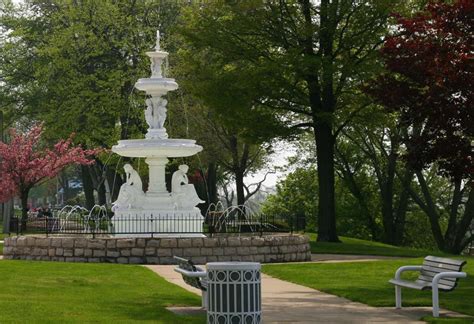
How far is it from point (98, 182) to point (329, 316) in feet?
149

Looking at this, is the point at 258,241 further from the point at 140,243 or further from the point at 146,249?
the point at 140,243

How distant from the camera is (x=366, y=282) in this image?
70.1ft

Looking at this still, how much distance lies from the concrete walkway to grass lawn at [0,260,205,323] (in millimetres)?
1233

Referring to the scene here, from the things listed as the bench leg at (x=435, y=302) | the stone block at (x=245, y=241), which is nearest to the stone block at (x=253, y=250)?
the stone block at (x=245, y=241)

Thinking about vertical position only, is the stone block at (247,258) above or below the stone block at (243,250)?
below

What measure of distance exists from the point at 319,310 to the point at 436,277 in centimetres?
187

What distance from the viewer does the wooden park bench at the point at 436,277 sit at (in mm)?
15234

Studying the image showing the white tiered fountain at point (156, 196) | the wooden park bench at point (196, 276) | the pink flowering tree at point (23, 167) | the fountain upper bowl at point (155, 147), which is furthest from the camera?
the pink flowering tree at point (23, 167)

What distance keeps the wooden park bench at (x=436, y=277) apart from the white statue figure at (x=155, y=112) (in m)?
16.1

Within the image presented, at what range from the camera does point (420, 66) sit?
19.7m

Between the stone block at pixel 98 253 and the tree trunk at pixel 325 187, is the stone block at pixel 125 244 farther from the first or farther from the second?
the tree trunk at pixel 325 187

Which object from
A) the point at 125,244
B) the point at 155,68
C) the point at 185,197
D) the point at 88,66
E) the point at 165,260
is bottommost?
the point at 165,260

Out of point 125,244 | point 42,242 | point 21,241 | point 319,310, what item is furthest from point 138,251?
point 319,310

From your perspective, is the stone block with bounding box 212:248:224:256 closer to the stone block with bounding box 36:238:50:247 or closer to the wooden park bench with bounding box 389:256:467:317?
the stone block with bounding box 36:238:50:247
